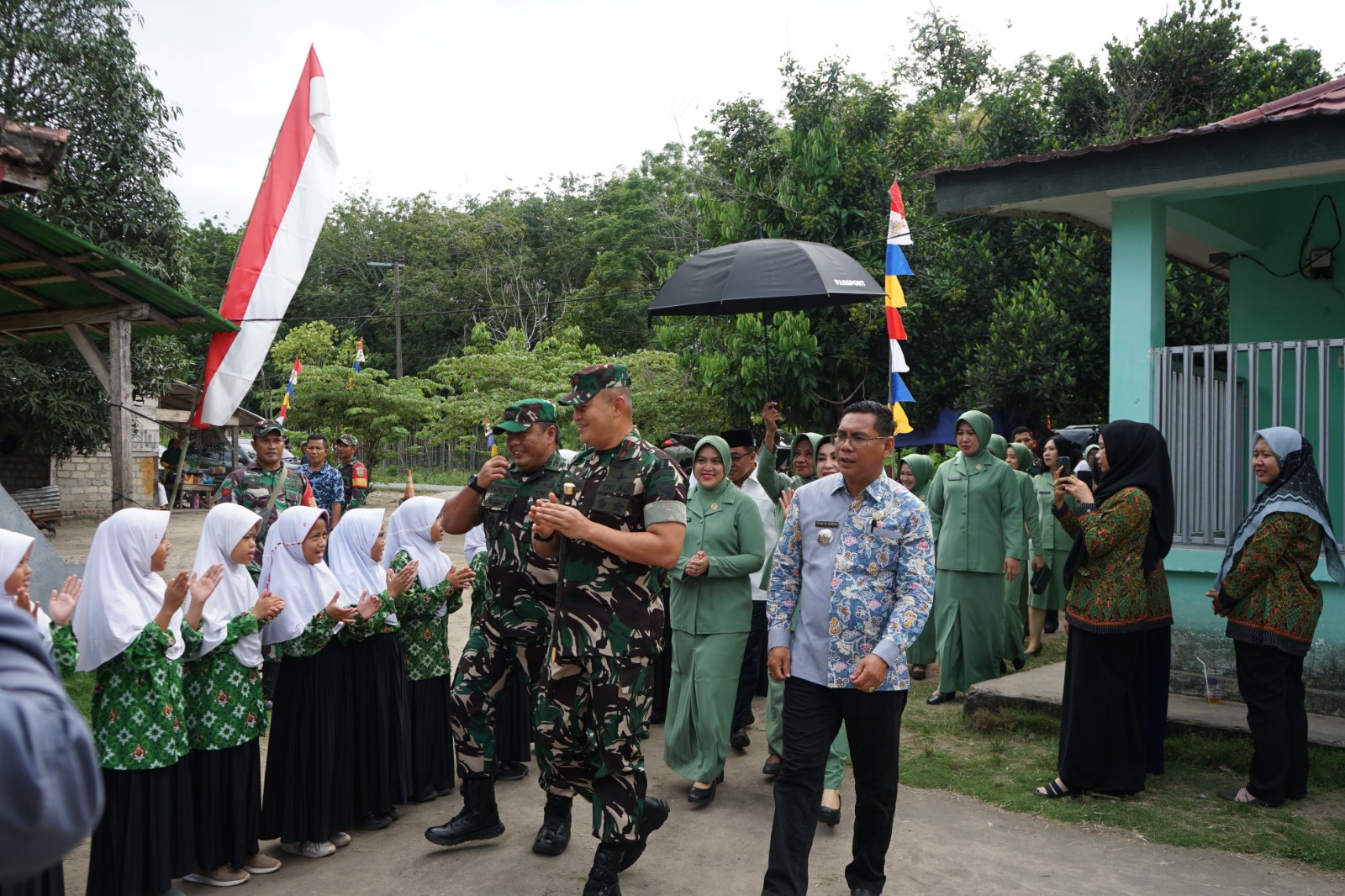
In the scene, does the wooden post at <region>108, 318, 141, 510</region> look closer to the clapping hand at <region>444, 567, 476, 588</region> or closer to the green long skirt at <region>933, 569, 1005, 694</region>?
the clapping hand at <region>444, 567, 476, 588</region>

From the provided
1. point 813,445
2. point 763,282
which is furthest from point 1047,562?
point 763,282

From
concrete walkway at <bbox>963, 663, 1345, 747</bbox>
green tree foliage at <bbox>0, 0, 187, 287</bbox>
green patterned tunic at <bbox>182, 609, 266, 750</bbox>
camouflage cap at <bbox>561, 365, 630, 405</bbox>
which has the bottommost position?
concrete walkway at <bbox>963, 663, 1345, 747</bbox>

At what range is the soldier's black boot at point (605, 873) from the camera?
4.28m

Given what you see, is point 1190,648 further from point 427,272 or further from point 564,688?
point 427,272

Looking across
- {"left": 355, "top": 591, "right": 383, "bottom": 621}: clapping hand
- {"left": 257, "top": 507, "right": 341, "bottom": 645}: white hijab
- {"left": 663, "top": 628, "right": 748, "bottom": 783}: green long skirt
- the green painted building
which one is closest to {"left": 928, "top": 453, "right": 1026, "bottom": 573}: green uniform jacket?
the green painted building

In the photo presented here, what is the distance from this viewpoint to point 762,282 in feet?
23.8

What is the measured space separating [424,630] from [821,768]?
255 centimetres

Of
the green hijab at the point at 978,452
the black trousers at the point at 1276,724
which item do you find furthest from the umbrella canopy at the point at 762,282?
the black trousers at the point at 1276,724

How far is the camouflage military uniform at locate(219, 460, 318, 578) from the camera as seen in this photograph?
769 centimetres

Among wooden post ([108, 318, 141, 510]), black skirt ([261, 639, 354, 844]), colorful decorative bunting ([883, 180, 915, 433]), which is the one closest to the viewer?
black skirt ([261, 639, 354, 844])

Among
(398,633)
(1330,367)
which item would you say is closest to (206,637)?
(398,633)

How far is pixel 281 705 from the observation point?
495cm

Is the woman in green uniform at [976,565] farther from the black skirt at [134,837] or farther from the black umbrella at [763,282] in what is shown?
the black skirt at [134,837]

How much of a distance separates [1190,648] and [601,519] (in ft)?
14.6
